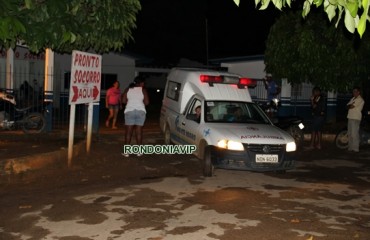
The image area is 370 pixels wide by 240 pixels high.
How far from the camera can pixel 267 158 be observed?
9797mm

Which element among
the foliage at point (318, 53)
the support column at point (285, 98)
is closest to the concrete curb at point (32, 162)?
the foliage at point (318, 53)

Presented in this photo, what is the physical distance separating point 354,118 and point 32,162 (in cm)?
885

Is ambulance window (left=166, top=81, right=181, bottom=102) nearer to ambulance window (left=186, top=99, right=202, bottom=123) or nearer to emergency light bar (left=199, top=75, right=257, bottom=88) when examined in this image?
ambulance window (left=186, top=99, right=202, bottom=123)

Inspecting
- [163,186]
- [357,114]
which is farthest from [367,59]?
[163,186]

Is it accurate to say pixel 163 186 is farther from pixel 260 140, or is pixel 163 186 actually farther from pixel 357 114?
pixel 357 114

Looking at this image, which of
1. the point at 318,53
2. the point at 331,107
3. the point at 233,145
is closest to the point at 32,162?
the point at 233,145

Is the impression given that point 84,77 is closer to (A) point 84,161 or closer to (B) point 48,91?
(A) point 84,161

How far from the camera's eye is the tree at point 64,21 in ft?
23.7

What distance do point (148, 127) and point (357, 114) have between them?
331 inches

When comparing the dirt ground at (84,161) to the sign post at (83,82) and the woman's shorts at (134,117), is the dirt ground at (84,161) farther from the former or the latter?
the woman's shorts at (134,117)

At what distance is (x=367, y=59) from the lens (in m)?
19.0

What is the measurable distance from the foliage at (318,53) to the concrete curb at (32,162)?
33.5 feet

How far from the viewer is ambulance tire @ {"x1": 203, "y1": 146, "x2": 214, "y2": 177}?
1009 centimetres

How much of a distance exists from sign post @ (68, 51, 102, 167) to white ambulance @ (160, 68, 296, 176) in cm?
212
